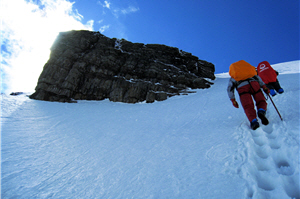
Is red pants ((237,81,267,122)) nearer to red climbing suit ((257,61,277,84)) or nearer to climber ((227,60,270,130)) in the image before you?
climber ((227,60,270,130))

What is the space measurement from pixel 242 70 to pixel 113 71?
2683 cm

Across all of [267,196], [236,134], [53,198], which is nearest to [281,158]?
[267,196]

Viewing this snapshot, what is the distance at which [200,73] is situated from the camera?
3212 cm

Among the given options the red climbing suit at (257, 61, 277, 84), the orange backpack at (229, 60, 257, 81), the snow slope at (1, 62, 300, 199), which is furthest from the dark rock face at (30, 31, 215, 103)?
the snow slope at (1, 62, 300, 199)

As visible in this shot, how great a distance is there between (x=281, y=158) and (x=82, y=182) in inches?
155

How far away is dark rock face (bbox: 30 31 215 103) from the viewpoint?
24.6 m

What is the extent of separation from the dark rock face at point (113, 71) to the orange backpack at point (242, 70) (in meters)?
17.3

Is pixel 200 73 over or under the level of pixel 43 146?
over

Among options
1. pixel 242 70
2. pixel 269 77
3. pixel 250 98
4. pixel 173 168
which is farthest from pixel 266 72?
pixel 173 168

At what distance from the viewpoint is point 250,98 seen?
382cm

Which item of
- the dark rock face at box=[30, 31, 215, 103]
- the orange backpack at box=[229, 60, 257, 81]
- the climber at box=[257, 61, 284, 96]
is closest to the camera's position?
the orange backpack at box=[229, 60, 257, 81]

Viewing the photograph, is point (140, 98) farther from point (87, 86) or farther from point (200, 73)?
point (200, 73)

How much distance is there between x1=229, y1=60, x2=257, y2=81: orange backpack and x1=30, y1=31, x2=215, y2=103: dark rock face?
1734cm

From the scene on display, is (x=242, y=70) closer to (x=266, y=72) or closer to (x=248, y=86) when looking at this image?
(x=248, y=86)
